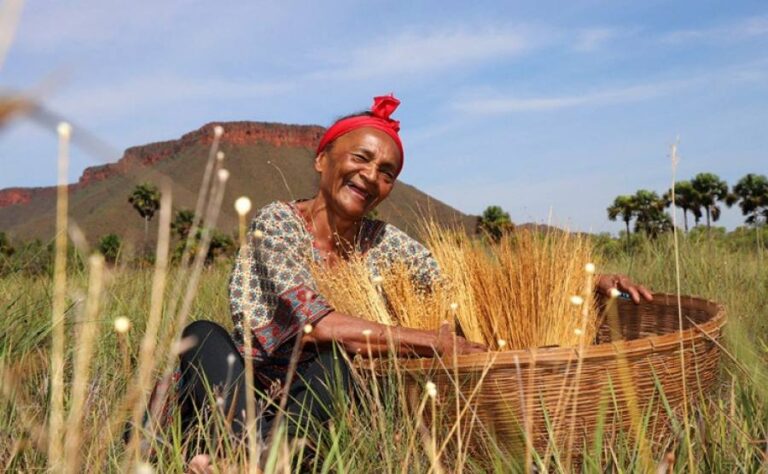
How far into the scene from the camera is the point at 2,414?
164 cm

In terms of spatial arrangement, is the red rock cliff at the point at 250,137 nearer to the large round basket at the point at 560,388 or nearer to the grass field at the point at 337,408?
the grass field at the point at 337,408

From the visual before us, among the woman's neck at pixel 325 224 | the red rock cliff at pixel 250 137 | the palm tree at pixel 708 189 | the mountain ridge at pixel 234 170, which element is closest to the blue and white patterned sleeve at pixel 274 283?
the woman's neck at pixel 325 224

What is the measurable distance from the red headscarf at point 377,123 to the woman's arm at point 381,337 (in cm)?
75

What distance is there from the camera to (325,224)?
101 inches

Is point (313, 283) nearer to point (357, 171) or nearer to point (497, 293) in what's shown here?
point (357, 171)

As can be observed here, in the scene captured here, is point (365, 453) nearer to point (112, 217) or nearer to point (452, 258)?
point (452, 258)

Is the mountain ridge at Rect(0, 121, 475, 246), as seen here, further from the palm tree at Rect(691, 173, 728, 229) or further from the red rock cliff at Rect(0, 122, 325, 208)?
the palm tree at Rect(691, 173, 728, 229)

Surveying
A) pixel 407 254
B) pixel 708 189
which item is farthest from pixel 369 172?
pixel 708 189

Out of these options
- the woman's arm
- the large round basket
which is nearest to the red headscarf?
the woman's arm

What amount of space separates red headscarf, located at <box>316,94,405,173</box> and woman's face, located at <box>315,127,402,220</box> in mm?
22

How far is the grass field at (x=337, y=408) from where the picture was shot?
1.37 metres

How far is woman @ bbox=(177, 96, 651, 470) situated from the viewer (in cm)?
204

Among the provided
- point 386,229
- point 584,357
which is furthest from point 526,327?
point 386,229

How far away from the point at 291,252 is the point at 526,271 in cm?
76
